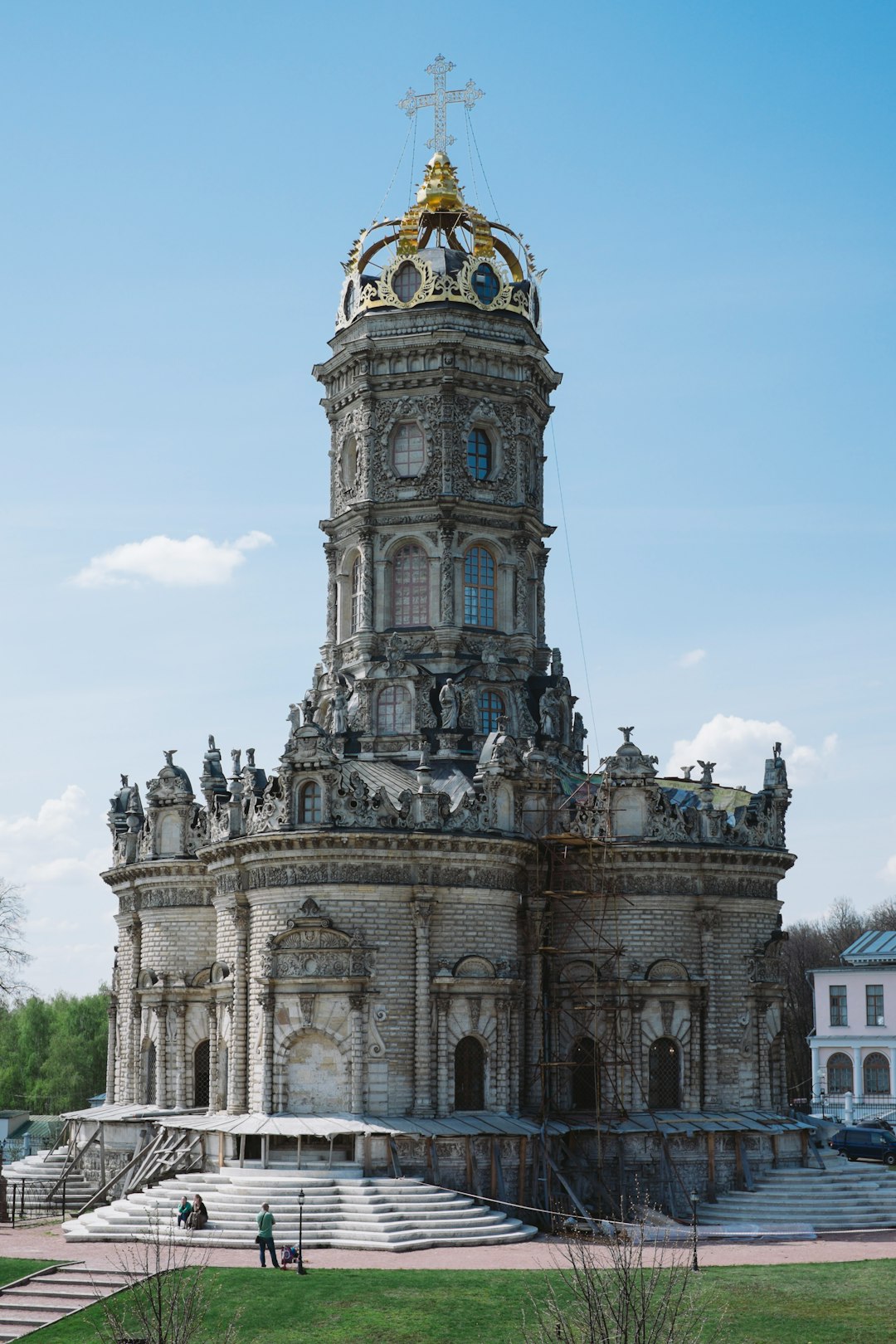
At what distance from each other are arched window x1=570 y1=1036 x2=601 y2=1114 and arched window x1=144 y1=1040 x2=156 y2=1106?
14561 millimetres

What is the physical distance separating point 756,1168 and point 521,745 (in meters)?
14.6

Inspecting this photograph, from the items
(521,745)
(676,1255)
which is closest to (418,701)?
(521,745)

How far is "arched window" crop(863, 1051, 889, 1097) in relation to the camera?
3231 inches

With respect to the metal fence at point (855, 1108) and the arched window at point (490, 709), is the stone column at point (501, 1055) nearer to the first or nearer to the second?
the arched window at point (490, 709)

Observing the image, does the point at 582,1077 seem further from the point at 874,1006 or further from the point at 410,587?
the point at 874,1006

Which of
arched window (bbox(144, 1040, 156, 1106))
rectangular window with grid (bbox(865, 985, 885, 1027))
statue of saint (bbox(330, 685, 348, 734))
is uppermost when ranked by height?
statue of saint (bbox(330, 685, 348, 734))

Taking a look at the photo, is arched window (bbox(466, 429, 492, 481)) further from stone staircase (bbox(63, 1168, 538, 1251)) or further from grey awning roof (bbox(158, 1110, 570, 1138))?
stone staircase (bbox(63, 1168, 538, 1251))

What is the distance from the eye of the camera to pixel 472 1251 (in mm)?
42750

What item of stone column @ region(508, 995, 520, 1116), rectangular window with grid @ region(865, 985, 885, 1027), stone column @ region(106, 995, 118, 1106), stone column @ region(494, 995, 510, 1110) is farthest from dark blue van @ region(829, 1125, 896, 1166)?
stone column @ region(106, 995, 118, 1106)

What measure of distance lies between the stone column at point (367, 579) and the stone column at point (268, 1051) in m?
13.9

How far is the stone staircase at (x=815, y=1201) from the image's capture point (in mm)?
48844

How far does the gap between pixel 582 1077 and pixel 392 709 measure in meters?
12.9

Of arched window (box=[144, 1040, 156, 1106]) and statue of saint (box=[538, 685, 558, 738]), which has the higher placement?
statue of saint (box=[538, 685, 558, 738])

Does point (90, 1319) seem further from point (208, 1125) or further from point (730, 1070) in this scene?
point (730, 1070)
